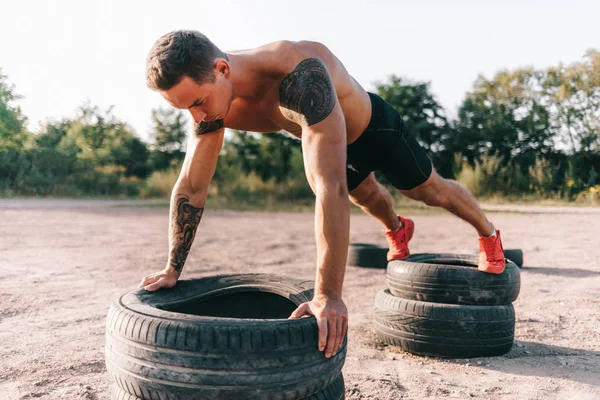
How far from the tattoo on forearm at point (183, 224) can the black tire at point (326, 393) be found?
2.79 ft

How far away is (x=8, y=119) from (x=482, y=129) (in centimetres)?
2424

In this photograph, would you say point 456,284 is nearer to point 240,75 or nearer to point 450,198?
point 450,198

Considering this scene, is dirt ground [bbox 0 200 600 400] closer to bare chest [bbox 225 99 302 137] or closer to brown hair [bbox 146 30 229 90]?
bare chest [bbox 225 99 302 137]

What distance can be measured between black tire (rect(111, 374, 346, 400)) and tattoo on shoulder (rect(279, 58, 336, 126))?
3.53 ft

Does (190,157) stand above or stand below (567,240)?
above

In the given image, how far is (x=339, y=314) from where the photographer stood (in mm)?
1863

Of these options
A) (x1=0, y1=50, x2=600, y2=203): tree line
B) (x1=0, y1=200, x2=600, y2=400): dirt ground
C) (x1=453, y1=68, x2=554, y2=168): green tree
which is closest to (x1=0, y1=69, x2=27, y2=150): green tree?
(x1=0, y1=50, x2=600, y2=203): tree line

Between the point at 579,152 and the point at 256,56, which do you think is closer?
the point at 256,56

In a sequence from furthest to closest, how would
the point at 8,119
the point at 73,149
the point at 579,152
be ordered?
the point at 579,152
the point at 73,149
the point at 8,119

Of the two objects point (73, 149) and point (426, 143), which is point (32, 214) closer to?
point (73, 149)

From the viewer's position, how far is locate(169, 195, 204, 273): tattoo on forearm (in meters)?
2.64

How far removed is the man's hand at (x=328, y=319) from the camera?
1809 mm

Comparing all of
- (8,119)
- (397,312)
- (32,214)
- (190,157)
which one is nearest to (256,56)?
(190,157)

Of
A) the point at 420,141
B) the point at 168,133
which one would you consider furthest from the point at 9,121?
the point at 420,141
